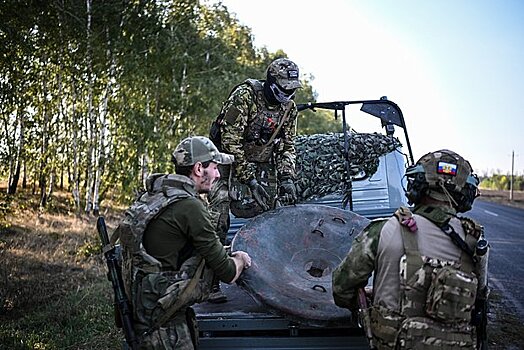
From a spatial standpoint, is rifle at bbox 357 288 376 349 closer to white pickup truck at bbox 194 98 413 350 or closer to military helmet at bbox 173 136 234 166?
white pickup truck at bbox 194 98 413 350

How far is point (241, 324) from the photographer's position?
349 centimetres

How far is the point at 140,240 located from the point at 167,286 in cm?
28

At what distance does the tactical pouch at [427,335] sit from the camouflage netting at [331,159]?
4.04 metres

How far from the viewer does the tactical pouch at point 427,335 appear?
2799 mm

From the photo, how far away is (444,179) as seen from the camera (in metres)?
2.98

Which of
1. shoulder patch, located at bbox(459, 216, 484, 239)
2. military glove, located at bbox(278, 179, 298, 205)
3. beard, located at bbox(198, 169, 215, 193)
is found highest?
beard, located at bbox(198, 169, 215, 193)

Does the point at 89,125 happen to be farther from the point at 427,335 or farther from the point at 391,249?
the point at 427,335

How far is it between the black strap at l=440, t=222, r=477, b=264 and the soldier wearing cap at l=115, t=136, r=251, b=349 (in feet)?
3.88

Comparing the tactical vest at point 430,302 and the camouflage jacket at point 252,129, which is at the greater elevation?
the camouflage jacket at point 252,129

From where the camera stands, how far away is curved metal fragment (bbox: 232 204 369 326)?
11.4ft

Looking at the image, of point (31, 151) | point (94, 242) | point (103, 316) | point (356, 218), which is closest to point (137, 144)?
point (31, 151)

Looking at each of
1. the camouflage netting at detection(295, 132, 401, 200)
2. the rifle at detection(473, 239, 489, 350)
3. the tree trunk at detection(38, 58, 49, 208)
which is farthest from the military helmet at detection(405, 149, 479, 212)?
the tree trunk at detection(38, 58, 49, 208)

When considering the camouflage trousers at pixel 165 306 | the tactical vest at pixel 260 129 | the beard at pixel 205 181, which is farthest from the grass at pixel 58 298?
the beard at pixel 205 181

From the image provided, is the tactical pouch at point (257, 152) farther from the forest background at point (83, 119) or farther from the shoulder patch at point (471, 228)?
the shoulder patch at point (471, 228)
